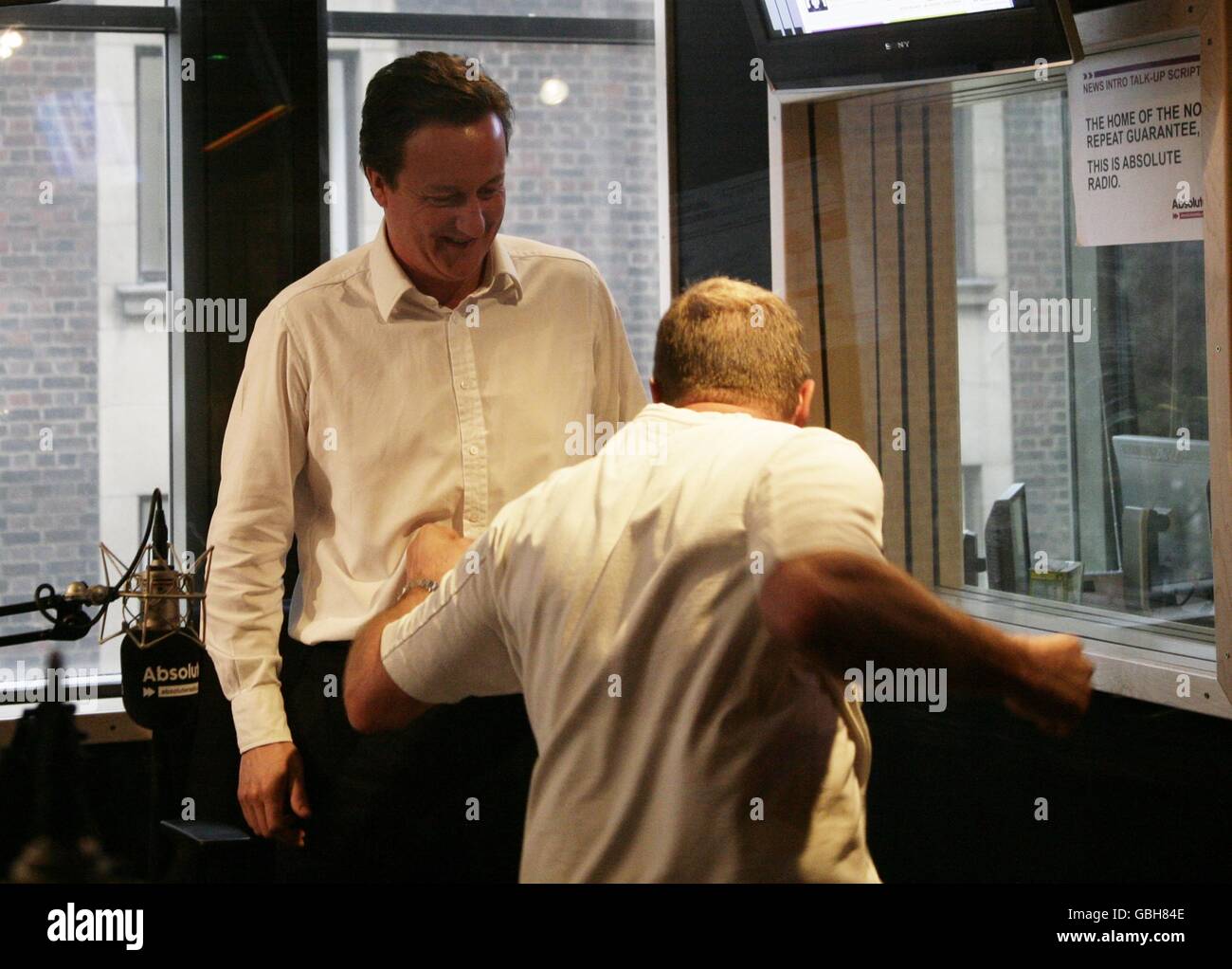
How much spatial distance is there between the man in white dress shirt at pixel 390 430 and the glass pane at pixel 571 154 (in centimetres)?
3

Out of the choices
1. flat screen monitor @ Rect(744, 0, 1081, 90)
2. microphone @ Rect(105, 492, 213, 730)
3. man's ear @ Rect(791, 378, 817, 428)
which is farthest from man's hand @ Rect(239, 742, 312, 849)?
flat screen monitor @ Rect(744, 0, 1081, 90)

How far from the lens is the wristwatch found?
82.3 inches

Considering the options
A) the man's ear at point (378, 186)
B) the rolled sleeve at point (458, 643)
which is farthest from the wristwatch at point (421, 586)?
the man's ear at point (378, 186)

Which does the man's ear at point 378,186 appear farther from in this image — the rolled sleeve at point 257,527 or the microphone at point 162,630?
the microphone at point 162,630

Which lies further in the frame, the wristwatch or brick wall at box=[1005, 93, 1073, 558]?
brick wall at box=[1005, 93, 1073, 558]

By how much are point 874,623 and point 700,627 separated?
0.25 meters

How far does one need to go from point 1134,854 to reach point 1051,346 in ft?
2.98

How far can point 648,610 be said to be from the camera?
1775 millimetres

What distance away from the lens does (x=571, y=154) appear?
7.33 ft

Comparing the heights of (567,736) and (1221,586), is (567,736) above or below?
below

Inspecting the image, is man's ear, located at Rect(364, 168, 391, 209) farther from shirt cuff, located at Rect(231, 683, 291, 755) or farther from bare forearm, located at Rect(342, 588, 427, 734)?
shirt cuff, located at Rect(231, 683, 291, 755)

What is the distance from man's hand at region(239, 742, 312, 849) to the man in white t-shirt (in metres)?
0.39
